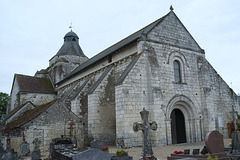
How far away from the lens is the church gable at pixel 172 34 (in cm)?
1450

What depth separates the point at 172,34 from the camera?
1538 centimetres

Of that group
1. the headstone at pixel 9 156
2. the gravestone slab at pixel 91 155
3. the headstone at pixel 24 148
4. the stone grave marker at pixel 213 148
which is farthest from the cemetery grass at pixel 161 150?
the headstone at pixel 9 156

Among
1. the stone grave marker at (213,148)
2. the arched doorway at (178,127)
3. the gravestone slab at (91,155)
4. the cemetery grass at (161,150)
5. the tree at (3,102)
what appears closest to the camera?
the gravestone slab at (91,155)

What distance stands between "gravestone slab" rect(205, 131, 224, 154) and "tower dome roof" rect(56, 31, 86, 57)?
26499mm

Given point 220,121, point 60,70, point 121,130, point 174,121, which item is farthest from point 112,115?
point 60,70

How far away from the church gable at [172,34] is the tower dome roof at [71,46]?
18790 mm

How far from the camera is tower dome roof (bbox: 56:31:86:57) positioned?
102ft

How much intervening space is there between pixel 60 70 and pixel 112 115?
16.6 metres

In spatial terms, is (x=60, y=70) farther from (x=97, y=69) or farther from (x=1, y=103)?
(x=1, y=103)

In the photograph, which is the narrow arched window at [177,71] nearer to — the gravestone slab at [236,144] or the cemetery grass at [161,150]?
the cemetery grass at [161,150]

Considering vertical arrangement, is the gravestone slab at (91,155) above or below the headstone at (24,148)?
above

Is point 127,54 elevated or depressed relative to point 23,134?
elevated

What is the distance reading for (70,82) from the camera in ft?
77.2

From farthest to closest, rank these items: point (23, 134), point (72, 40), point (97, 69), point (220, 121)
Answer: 1. point (72, 40)
2. point (97, 69)
3. point (220, 121)
4. point (23, 134)
